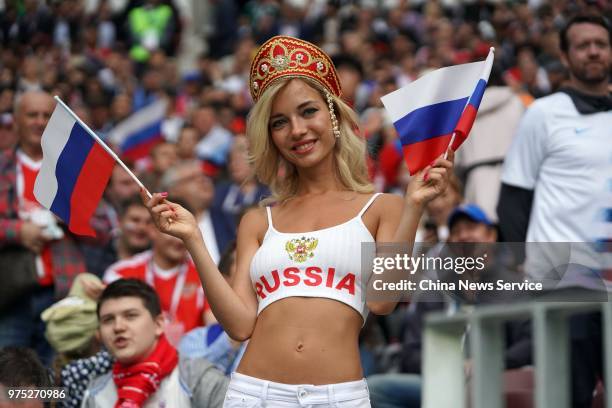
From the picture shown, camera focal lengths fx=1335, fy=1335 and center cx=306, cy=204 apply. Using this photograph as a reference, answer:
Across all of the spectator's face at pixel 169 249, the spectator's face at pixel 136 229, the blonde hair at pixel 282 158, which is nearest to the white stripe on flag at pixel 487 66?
the blonde hair at pixel 282 158

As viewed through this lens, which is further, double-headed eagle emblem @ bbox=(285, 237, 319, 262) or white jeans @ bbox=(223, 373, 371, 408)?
double-headed eagle emblem @ bbox=(285, 237, 319, 262)

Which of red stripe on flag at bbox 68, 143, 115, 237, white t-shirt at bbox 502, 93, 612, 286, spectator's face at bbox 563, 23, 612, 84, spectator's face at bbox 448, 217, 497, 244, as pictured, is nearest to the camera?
red stripe on flag at bbox 68, 143, 115, 237

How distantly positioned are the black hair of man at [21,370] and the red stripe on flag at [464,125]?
2.22 meters

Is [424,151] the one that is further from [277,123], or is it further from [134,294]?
[134,294]

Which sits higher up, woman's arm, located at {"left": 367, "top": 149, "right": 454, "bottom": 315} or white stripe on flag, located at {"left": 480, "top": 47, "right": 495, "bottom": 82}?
white stripe on flag, located at {"left": 480, "top": 47, "right": 495, "bottom": 82}

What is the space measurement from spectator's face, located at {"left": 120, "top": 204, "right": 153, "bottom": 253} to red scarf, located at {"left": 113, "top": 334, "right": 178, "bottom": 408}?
252 centimetres

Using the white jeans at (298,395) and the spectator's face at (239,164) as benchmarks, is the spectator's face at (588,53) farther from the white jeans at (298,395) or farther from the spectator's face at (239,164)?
the spectator's face at (239,164)

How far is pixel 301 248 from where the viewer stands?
16.4 feet

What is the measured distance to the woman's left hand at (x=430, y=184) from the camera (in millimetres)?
4750

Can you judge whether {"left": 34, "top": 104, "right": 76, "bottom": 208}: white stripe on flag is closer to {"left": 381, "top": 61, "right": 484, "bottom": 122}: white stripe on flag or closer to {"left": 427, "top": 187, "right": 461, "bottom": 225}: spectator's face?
{"left": 381, "top": 61, "right": 484, "bottom": 122}: white stripe on flag

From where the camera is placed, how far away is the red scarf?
641 cm

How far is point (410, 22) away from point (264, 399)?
17.0 meters

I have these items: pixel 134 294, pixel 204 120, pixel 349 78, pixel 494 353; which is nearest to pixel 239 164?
pixel 349 78

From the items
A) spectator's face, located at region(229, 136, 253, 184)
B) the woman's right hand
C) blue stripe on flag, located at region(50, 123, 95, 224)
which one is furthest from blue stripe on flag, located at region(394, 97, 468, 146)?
spectator's face, located at region(229, 136, 253, 184)
